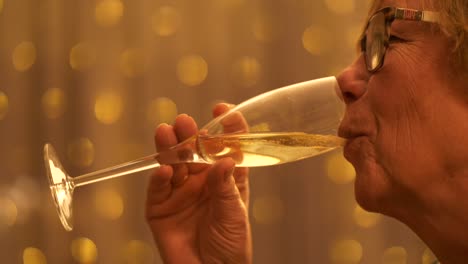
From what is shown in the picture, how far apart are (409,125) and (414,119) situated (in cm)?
1

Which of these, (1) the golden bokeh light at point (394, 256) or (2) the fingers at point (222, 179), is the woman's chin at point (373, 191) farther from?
(1) the golden bokeh light at point (394, 256)

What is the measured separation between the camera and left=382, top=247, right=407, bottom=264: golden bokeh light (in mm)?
1786

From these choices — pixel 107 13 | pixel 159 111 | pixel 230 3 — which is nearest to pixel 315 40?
pixel 230 3

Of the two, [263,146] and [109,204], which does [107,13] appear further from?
[263,146]

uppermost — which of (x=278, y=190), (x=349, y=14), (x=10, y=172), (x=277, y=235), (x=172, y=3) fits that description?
(x=172, y=3)

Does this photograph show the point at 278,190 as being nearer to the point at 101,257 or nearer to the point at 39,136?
the point at 101,257

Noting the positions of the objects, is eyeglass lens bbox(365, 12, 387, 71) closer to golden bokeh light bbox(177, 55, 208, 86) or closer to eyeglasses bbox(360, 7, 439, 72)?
eyeglasses bbox(360, 7, 439, 72)

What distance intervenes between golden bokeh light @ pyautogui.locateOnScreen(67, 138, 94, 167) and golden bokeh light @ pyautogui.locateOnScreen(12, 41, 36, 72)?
27 centimetres

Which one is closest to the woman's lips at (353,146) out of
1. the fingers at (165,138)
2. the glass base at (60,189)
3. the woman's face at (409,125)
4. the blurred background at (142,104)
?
the woman's face at (409,125)

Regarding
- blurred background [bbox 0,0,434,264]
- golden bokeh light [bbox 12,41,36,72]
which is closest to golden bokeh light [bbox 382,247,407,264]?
blurred background [bbox 0,0,434,264]

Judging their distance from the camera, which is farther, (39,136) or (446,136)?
(39,136)

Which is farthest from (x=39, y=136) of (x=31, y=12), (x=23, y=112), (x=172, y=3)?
Answer: (x=172, y=3)

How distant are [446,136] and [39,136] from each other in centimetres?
124

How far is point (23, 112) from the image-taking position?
168cm
